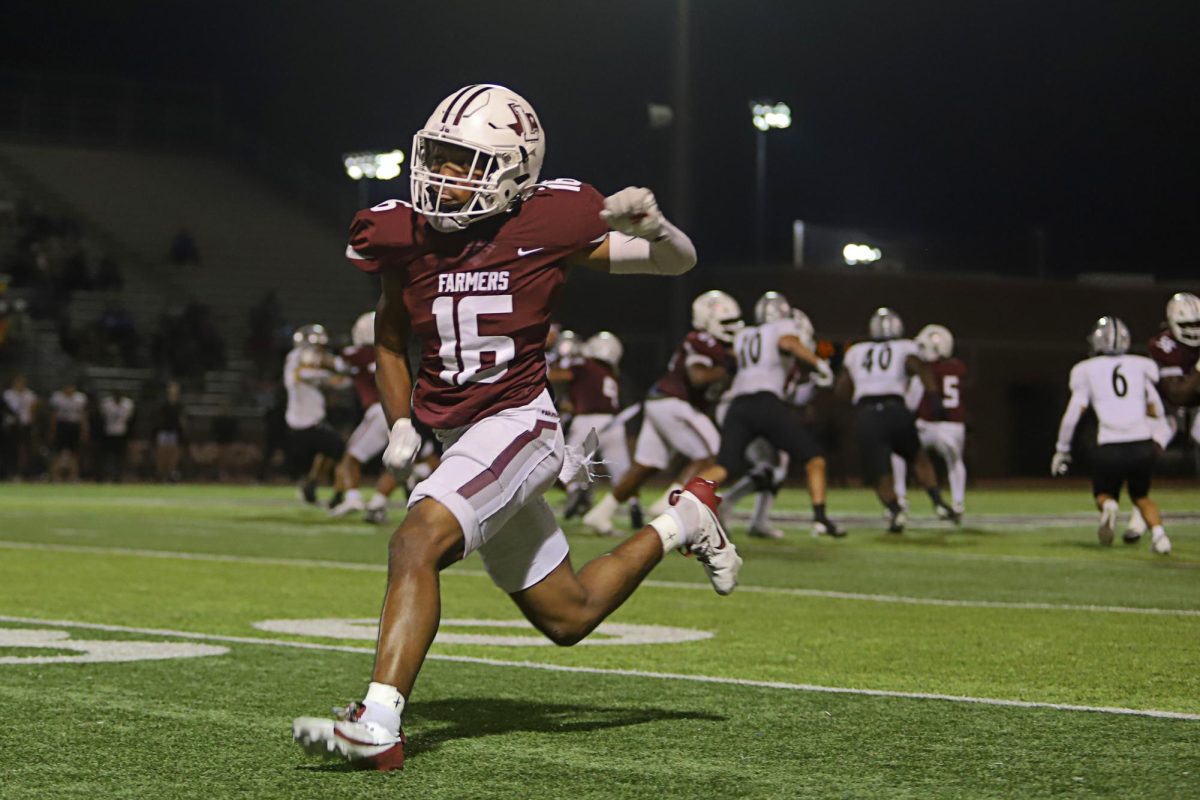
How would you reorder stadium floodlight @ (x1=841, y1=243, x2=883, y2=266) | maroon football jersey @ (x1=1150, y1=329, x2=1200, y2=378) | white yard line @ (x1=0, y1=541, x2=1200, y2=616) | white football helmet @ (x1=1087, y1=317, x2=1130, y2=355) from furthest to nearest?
stadium floodlight @ (x1=841, y1=243, x2=883, y2=266) < maroon football jersey @ (x1=1150, y1=329, x2=1200, y2=378) < white football helmet @ (x1=1087, y1=317, x2=1130, y2=355) < white yard line @ (x1=0, y1=541, x2=1200, y2=616)

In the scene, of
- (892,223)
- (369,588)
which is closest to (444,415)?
(369,588)

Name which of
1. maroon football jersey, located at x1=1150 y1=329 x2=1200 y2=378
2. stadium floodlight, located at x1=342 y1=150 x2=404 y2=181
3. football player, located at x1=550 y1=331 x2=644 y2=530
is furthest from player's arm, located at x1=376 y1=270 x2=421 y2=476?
stadium floodlight, located at x1=342 y1=150 x2=404 y2=181

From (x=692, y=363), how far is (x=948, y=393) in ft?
19.1

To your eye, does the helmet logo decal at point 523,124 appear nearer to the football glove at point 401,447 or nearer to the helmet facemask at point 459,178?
the helmet facemask at point 459,178

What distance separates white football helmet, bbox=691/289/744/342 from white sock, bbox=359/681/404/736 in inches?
413

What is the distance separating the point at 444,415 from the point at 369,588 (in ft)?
17.6

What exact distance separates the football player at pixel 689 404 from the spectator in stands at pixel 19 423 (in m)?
15.1

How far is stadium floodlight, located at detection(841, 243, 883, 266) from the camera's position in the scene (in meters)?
35.2

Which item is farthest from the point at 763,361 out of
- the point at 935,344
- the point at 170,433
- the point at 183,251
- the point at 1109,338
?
the point at 183,251

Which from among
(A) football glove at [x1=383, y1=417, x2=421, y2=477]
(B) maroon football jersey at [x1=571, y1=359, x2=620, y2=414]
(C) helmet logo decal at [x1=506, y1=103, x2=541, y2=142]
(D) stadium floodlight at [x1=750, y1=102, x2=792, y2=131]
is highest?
(D) stadium floodlight at [x1=750, y1=102, x2=792, y2=131]

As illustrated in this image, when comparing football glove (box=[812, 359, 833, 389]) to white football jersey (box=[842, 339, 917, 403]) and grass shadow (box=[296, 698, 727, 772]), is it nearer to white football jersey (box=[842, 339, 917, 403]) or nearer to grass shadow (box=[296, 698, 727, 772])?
white football jersey (box=[842, 339, 917, 403])

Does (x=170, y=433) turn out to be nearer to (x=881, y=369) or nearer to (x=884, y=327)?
(x=884, y=327)

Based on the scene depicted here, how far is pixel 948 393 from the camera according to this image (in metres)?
19.2

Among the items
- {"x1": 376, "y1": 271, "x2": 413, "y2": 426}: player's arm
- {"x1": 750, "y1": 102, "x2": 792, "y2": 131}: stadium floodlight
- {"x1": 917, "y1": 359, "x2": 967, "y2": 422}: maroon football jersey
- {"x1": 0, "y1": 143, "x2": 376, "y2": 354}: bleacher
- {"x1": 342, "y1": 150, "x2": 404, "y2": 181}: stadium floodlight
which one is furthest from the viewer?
{"x1": 342, "y1": 150, "x2": 404, "y2": 181}: stadium floodlight
